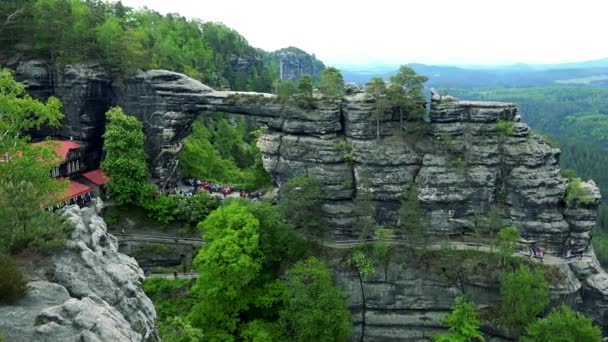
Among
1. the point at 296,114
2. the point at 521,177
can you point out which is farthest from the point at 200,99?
the point at 521,177

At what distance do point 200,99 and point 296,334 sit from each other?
76.9ft

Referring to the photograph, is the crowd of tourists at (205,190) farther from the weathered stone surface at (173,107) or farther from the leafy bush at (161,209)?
the leafy bush at (161,209)

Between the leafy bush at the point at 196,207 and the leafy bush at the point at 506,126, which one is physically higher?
the leafy bush at the point at 506,126

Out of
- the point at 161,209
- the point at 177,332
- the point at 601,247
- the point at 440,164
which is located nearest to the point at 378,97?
the point at 440,164

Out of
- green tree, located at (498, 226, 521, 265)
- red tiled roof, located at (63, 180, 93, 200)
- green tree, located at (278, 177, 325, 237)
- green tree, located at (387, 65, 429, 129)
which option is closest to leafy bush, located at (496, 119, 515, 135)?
green tree, located at (387, 65, 429, 129)

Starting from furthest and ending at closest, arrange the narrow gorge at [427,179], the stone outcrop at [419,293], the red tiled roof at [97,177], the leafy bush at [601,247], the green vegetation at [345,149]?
the leafy bush at [601,247] → the red tiled roof at [97,177] → the green vegetation at [345,149] → the narrow gorge at [427,179] → the stone outcrop at [419,293]

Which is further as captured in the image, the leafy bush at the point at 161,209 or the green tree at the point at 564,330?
the leafy bush at the point at 161,209

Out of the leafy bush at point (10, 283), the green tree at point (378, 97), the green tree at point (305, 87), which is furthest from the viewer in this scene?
the green tree at point (305, 87)

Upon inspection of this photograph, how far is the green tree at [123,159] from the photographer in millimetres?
41531

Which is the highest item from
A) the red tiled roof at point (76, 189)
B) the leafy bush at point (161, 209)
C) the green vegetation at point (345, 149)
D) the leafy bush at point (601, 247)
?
the green vegetation at point (345, 149)

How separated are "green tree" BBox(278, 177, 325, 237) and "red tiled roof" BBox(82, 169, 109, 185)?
17243 millimetres

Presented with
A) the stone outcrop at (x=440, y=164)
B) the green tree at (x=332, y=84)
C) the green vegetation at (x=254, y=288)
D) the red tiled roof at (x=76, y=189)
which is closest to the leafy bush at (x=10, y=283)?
the green vegetation at (x=254, y=288)

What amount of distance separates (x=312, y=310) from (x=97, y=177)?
25.2 metres

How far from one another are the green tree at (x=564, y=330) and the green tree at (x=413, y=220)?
10061mm
